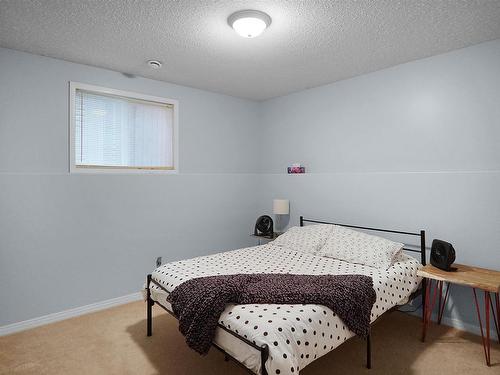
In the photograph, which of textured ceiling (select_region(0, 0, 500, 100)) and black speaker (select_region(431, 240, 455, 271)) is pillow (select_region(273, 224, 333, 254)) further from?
textured ceiling (select_region(0, 0, 500, 100))

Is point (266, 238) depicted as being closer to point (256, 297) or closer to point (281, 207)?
point (281, 207)

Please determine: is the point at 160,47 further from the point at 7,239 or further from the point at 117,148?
the point at 7,239

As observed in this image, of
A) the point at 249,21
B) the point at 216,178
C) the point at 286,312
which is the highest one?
the point at 249,21

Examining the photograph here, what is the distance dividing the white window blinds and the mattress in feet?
4.98

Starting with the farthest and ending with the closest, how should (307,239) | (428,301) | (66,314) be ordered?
(307,239)
(66,314)
(428,301)

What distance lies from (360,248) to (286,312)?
56.0 inches

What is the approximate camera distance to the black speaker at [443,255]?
2574 mm

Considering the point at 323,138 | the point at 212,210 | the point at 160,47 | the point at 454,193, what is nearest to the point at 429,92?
the point at 454,193

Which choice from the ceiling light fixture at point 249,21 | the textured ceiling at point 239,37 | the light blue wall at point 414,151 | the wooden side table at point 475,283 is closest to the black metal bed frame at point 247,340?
the light blue wall at point 414,151

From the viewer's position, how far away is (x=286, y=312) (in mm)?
1865

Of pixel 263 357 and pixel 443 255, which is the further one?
pixel 443 255

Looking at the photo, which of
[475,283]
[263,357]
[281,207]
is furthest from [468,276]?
[281,207]

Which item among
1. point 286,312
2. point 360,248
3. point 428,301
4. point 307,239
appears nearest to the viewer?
point 286,312

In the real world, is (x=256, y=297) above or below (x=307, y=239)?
below
